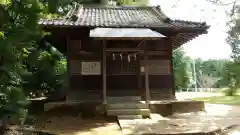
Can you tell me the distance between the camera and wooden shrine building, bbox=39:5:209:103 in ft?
36.3

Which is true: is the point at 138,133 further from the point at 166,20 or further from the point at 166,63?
the point at 166,20

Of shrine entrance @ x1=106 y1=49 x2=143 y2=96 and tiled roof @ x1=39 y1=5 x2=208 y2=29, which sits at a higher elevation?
tiled roof @ x1=39 y1=5 x2=208 y2=29

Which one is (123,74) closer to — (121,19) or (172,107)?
(172,107)

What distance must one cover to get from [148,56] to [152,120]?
334 cm

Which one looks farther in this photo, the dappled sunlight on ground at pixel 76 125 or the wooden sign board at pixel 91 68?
the wooden sign board at pixel 91 68

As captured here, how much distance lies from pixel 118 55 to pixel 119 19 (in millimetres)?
1812

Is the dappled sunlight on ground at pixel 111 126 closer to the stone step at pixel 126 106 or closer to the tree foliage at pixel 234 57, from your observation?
the stone step at pixel 126 106

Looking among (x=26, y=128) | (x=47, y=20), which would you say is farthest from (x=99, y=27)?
(x=26, y=128)

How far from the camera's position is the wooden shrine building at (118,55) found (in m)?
11.1

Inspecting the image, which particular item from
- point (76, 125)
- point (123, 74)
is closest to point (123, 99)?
point (123, 74)

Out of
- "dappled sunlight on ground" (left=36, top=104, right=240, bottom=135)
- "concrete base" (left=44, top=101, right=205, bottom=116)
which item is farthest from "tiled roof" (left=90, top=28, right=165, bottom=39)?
"dappled sunlight on ground" (left=36, top=104, right=240, bottom=135)

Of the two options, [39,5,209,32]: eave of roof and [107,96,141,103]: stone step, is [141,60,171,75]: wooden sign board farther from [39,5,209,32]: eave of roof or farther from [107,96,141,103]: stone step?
[39,5,209,32]: eave of roof

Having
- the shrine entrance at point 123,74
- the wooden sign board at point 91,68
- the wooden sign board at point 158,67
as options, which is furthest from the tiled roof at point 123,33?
the wooden sign board at point 158,67

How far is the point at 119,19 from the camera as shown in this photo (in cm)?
1260
